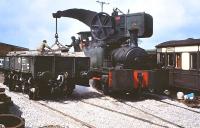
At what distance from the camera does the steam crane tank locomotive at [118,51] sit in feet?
39.6

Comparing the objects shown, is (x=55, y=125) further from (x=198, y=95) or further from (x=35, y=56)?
(x=198, y=95)

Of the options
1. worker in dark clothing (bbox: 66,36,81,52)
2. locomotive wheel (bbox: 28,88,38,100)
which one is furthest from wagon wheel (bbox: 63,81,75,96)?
worker in dark clothing (bbox: 66,36,81,52)

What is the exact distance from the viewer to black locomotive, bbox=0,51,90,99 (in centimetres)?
1130

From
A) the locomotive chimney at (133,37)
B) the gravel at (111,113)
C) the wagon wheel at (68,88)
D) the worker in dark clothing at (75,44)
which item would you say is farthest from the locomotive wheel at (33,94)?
the worker in dark clothing at (75,44)

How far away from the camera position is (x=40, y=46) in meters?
13.0

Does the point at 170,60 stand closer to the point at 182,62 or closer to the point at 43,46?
→ the point at 182,62

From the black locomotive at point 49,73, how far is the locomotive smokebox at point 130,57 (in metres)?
1.32

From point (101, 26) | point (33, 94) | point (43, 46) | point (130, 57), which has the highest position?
point (101, 26)

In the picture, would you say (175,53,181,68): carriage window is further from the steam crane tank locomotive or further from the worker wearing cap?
the worker wearing cap

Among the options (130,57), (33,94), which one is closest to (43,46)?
(33,94)

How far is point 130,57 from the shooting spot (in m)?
12.2

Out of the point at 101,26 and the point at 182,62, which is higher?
the point at 101,26

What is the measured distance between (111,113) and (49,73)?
3.38 meters

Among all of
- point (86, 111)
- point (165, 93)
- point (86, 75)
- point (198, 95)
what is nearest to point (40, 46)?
point (86, 75)
